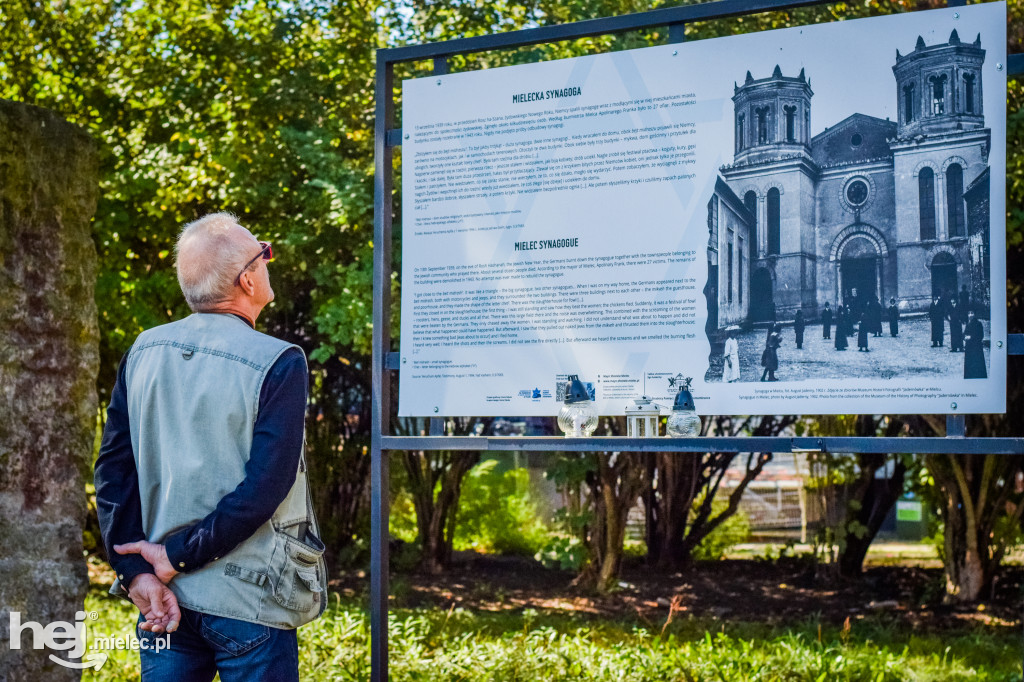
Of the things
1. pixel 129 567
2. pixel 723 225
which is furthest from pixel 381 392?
pixel 129 567

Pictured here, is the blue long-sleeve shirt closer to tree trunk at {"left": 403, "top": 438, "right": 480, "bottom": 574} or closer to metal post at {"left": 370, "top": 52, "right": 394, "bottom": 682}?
metal post at {"left": 370, "top": 52, "right": 394, "bottom": 682}

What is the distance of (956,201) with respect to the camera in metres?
3.68

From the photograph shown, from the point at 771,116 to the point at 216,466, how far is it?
2.60 m

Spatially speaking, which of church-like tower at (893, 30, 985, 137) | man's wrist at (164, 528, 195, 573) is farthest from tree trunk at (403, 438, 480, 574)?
man's wrist at (164, 528, 195, 573)

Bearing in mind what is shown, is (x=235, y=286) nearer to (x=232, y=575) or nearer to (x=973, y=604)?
(x=232, y=575)

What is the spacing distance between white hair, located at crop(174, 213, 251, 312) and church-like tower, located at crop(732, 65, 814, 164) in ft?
7.15

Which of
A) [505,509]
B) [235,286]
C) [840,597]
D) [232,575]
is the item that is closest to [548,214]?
[235,286]

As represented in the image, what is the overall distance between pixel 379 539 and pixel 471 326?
1.04 m

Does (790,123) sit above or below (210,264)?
above

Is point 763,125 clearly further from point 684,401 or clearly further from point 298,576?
point 298,576

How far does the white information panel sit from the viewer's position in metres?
3.68

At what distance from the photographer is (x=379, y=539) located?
14.6ft

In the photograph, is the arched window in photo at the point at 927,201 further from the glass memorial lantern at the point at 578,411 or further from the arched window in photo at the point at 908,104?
the glass memorial lantern at the point at 578,411

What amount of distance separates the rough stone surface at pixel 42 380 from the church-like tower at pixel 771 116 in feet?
9.12
